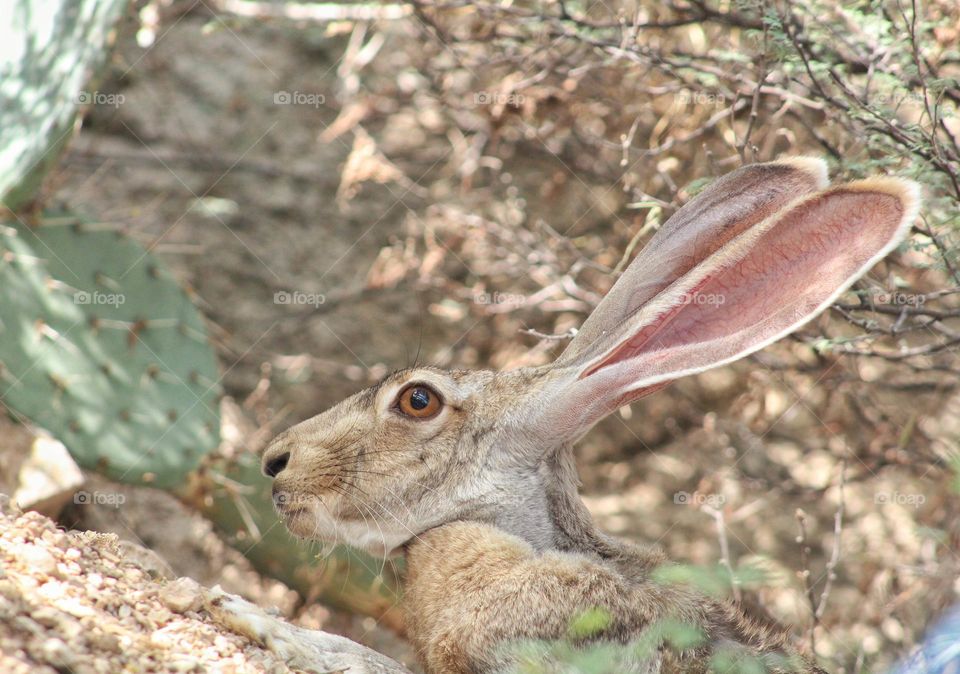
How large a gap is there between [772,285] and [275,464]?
1764 millimetres

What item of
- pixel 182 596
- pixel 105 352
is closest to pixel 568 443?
pixel 182 596

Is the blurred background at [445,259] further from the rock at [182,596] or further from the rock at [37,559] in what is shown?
the rock at [37,559]

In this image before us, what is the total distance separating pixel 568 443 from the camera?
145 inches

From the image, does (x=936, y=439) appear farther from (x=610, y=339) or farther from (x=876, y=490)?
(x=610, y=339)

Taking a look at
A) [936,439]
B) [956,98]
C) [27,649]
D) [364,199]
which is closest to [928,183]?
[956,98]

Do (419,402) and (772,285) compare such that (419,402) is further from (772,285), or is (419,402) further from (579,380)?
(772,285)

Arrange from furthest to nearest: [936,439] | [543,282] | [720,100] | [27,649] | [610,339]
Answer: [543,282], [936,439], [720,100], [610,339], [27,649]

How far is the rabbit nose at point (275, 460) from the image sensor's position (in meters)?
3.74

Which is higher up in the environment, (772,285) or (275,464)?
(772,285)

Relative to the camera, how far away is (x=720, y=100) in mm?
5047

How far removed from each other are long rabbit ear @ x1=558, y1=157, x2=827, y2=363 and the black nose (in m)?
1.11

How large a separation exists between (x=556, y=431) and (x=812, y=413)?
3.35 meters

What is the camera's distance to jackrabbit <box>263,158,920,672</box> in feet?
10.0

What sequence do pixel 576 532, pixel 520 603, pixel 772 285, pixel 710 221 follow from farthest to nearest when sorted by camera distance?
pixel 576 532 < pixel 710 221 < pixel 772 285 < pixel 520 603
